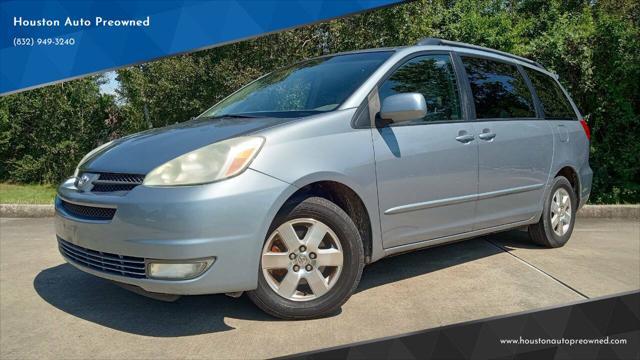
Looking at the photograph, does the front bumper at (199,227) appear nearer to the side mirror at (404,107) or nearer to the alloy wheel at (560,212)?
the side mirror at (404,107)

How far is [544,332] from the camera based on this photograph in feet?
4.16

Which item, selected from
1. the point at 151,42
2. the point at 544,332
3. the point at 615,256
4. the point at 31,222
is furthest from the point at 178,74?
the point at 544,332

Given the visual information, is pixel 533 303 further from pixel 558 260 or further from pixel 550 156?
pixel 550 156

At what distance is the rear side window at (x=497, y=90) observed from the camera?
158 inches

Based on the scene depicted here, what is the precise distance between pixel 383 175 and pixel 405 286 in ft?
3.02

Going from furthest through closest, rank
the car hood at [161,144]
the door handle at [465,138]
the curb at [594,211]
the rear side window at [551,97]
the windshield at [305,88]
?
the curb at [594,211], the rear side window at [551,97], the door handle at [465,138], the windshield at [305,88], the car hood at [161,144]

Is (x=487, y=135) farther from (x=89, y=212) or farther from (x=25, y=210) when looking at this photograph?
(x=25, y=210)

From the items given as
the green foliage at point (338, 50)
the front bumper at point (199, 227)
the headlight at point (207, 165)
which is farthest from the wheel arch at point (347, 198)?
the green foliage at point (338, 50)

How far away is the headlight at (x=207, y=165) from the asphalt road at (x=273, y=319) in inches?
34.6

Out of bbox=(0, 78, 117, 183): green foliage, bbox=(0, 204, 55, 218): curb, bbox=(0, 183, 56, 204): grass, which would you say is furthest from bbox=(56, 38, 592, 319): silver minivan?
bbox=(0, 78, 117, 183): green foliage

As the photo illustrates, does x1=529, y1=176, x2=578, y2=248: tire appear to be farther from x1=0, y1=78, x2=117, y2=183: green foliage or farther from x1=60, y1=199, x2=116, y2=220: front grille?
x1=0, y1=78, x2=117, y2=183: green foliage

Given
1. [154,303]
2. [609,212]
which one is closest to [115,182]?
[154,303]

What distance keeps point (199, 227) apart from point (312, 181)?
0.70 meters

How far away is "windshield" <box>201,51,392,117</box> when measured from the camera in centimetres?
337
